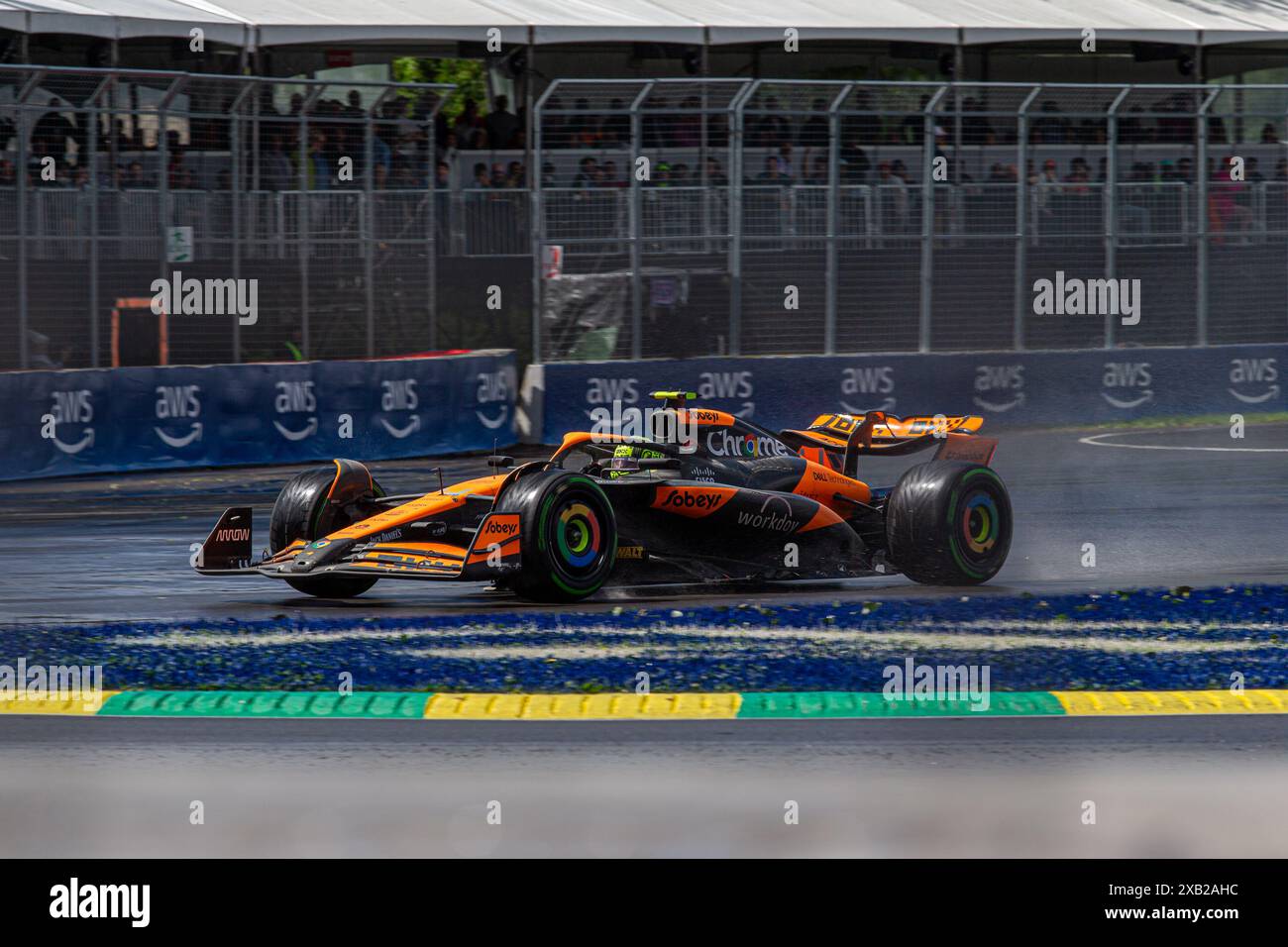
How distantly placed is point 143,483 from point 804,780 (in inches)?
461

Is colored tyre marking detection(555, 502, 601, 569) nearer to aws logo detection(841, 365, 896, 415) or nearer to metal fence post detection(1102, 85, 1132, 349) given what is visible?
aws logo detection(841, 365, 896, 415)

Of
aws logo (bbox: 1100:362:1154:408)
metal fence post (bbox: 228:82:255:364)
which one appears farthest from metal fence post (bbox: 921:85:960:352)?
metal fence post (bbox: 228:82:255:364)

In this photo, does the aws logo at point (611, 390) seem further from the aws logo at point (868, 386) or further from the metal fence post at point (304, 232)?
the metal fence post at point (304, 232)

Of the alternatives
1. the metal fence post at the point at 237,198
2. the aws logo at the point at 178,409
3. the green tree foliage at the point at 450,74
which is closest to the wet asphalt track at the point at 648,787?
the aws logo at the point at 178,409

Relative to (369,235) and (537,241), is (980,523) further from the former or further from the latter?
(369,235)

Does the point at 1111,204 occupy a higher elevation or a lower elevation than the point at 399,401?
higher

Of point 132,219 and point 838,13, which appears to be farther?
point 838,13

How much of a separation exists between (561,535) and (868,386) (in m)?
12.1

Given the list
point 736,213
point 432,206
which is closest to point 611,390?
point 736,213

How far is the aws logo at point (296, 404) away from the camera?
18984mm

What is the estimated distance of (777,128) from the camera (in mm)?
21391

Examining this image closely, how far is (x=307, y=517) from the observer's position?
10.9m
